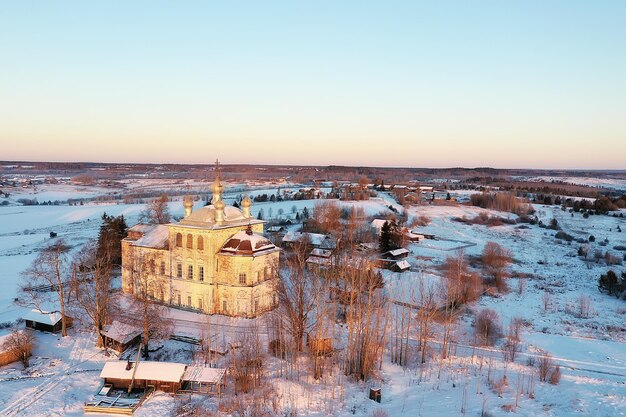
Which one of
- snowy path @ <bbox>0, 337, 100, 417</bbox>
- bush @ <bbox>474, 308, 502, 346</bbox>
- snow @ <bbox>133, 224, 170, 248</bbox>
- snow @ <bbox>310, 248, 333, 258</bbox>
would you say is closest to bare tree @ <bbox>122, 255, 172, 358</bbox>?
snow @ <bbox>133, 224, 170, 248</bbox>

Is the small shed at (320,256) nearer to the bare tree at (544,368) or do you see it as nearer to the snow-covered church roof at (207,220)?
the snow-covered church roof at (207,220)

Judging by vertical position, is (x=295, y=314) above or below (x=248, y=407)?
above

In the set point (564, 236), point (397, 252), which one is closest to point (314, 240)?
point (397, 252)

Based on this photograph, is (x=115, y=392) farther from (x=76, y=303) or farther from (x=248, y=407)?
(x=76, y=303)

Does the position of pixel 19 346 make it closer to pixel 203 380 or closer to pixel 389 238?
pixel 203 380

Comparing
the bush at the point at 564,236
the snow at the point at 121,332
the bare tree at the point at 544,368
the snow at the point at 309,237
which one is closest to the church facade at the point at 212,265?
the snow at the point at 121,332

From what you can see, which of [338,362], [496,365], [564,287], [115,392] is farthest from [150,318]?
[564,287]
